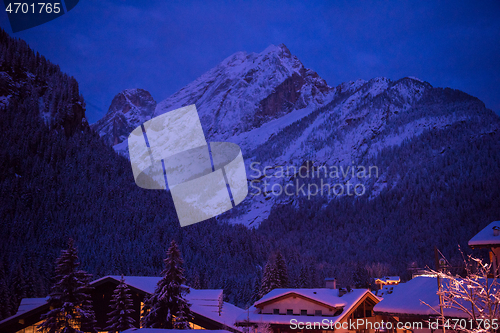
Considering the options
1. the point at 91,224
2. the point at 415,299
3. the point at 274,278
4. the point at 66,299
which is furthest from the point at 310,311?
the point at 91,224

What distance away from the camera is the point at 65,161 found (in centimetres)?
12888

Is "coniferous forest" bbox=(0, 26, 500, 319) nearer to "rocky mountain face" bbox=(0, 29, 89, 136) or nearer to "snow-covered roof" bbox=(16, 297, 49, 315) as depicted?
"rocky mountain face" bbox=(0, 29, 89, 136)

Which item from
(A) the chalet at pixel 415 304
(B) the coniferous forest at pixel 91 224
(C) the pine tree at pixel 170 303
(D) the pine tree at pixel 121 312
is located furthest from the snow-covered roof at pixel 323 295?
(B) the coniferous forest at pixel 91 224

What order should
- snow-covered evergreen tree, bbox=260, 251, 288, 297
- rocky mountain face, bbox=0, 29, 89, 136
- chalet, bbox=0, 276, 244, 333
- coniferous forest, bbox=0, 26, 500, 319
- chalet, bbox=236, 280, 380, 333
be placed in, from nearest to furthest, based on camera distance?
chalet, bbox=0, 276, 244, 333
chalet, bbox=236, 280, 380, 333
snow-covered evergreen tree, bbox=260, 251, 288, 297
coniferous forest, bbox=0, 26, 500, 319
rocky mountain face, bbox=0, 29, 89, 136

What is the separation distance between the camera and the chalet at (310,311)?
32969 mm

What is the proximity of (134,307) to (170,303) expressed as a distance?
760 centimetres

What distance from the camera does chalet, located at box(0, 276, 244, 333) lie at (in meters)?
32.5

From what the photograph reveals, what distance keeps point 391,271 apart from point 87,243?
315ft

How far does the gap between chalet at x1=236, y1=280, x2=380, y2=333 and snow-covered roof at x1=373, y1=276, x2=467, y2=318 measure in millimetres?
11493

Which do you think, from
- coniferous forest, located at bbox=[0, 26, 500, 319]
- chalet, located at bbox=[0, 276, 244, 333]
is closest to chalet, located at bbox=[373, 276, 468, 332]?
chalet, located at bbox=[0, 276, 244, 333]

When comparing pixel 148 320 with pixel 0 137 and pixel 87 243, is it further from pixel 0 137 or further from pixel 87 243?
pixel 0 137

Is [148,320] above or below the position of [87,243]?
below

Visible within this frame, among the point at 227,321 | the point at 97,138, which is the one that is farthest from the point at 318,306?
the point at 97,138

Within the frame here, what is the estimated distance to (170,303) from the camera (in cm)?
2900
